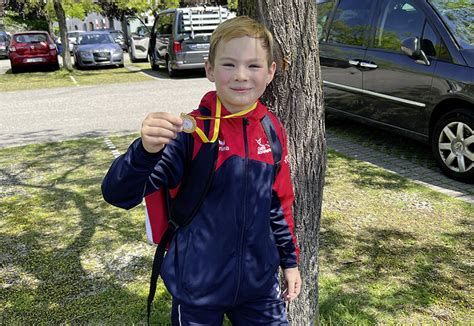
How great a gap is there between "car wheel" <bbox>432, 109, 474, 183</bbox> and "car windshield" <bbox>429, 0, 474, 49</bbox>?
2.28ft

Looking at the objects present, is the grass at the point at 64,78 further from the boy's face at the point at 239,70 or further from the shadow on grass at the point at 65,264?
the boy's face at the point at 239,70

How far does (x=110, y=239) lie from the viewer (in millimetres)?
3865

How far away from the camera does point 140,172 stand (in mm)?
1393

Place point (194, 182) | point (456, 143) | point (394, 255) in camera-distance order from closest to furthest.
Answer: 1. point (194, 182)
2. point (394, 255)
3. point (456, 143)

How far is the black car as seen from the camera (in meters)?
4.72

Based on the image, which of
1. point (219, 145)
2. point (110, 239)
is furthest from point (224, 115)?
point (110, 239)

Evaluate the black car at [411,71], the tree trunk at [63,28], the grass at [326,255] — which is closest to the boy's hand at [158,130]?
the grass at [326,255]

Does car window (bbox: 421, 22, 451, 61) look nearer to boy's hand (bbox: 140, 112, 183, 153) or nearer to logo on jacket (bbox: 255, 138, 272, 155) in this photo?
logo on jacket (bbox: 255, 138, 272, 155)

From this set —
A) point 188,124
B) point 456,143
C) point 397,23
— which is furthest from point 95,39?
point 188,124

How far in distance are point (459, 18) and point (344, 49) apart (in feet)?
5.13

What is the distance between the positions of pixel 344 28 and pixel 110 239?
4291 millimetres

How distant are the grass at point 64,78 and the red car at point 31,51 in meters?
0.40

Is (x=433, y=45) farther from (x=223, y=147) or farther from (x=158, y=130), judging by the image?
(x=158, y=130)

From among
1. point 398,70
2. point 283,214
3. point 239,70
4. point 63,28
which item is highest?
point 239,70
